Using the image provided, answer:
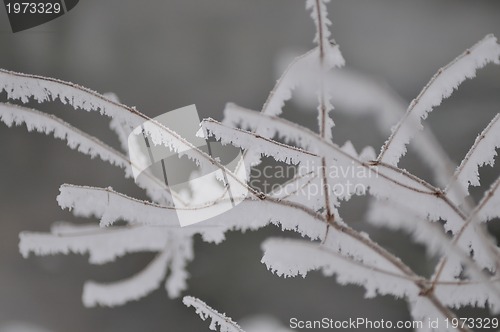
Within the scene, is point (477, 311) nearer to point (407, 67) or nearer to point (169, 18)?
point (407, 67)

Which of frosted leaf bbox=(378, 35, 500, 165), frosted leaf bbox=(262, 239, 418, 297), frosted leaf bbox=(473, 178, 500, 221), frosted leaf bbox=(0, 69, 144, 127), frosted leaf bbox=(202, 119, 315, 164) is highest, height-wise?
frosted leaf bbox=(378, 35, 500, 165)

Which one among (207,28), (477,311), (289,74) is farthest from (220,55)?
(289,74)

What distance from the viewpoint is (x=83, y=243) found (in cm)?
32

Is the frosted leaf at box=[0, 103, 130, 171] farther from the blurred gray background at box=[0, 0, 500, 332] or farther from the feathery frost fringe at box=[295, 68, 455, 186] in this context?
the blurred gray background at box=[0, 0, 500, 332]

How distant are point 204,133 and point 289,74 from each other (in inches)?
2.9

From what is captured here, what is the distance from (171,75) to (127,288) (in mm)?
1023

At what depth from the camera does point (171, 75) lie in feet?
4.50

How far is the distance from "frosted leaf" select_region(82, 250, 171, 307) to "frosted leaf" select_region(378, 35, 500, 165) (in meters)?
0.25

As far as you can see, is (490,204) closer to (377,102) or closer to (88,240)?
(377,102)

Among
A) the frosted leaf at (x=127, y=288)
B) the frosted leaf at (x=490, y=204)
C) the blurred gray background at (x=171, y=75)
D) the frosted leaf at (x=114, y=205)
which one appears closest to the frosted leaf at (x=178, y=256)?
the frosted leaf at (x=127, y=288)

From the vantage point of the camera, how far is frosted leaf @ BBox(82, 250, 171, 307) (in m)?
0.43

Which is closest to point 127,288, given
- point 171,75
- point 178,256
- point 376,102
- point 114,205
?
point 178,256

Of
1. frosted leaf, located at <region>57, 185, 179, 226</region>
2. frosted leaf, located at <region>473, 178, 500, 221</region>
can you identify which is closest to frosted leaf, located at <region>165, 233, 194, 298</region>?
frosted leaf, located at <region>57, 185, 179, 226</region>

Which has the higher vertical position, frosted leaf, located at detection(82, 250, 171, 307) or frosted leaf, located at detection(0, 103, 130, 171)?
frosted leaf, located at detection(0, 103, 130, 171)
